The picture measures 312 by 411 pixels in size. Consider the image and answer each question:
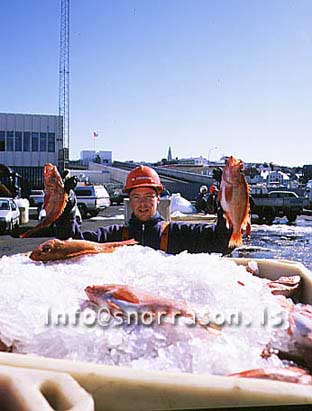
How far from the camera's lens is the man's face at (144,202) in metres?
3.81

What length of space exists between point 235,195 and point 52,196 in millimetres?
1369

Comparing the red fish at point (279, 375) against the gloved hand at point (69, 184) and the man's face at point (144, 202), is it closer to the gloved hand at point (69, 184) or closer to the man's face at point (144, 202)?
the man's face at point (144, 202)

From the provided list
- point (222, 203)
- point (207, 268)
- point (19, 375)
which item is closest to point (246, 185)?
point (222, 203)

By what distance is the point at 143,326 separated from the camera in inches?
71.5

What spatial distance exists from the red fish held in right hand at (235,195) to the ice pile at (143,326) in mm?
946

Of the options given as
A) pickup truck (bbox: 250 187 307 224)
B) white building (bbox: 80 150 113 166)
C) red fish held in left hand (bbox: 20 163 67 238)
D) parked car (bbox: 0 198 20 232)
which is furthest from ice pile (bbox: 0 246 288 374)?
white building (bbox: 80 150 113 166)

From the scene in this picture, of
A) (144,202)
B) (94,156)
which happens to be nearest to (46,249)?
(144,202)

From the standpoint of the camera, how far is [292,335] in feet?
6.16

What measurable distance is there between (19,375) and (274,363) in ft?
Result: 2.88

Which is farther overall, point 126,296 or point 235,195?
point 235,195

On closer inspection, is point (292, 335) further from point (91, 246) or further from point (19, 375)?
point (91, 246)

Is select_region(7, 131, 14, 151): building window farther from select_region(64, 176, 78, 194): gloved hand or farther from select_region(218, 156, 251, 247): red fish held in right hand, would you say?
select_region(218, 156, 251, 247): red fish held in right hand

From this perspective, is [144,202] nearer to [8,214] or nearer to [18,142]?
[8,214]

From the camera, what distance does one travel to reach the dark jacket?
151 inches
